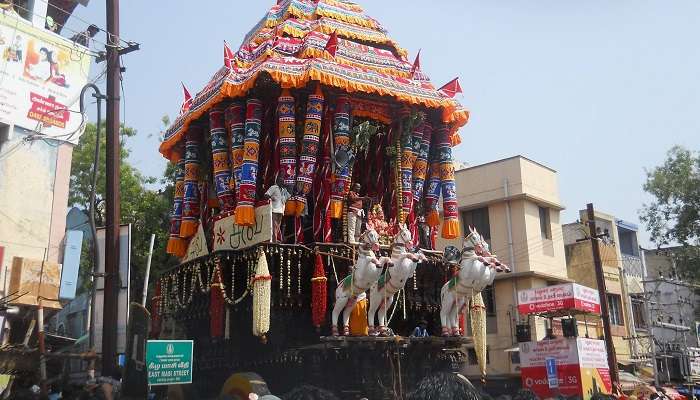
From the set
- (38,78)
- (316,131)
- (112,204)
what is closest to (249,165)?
(316,131)

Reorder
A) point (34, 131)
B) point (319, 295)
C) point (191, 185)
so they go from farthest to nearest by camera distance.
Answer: point (34, 131)
point (191, 185)
point (319, 295)

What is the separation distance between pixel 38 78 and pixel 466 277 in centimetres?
1414

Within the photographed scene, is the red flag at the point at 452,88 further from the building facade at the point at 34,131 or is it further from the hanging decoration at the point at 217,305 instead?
the building facade at the point at 34,131

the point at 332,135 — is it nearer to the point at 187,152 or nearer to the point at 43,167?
the point at 187,152

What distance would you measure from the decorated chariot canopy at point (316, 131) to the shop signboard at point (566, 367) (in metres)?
7.01

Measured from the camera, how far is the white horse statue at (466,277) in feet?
54.7

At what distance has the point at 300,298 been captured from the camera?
56.4ft

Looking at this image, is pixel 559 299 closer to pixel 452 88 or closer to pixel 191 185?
pixel 452 88

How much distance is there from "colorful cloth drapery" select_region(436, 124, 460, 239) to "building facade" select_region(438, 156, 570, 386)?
10.5 metres

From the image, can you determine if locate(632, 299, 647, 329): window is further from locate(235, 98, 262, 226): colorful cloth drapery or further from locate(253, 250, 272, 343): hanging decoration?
locate(253, 250, 272, 343): hanging decoration

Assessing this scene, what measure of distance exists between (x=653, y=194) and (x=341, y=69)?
21.7 meters

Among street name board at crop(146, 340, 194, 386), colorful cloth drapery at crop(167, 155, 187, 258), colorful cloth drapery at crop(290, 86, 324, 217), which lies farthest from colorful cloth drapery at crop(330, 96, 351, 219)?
street name board at crop(146, 340, 194, 386)

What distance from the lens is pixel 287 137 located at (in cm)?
1756

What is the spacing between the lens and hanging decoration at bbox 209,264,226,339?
17.0 m
